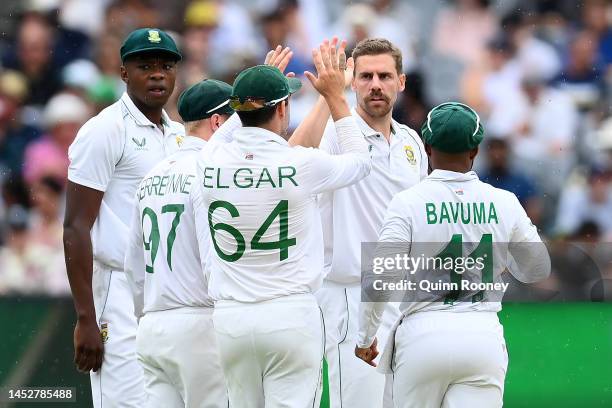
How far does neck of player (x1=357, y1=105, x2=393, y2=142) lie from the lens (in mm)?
5754

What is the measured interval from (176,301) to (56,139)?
15.0ft

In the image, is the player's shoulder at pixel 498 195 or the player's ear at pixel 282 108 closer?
the player's shoulder at pixel 498 195

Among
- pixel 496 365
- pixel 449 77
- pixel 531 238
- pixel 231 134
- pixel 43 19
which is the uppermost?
pixel 43 19

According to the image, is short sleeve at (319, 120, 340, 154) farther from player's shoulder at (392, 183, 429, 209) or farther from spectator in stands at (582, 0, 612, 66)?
spectator in stands at (582, 0, 612, 66)

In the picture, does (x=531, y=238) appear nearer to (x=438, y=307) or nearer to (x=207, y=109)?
(x=438, y=307)

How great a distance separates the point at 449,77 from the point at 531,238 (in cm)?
489

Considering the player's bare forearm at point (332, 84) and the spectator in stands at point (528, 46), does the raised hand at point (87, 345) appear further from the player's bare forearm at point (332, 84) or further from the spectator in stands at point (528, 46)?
the spectator in stands at point (528, 46)

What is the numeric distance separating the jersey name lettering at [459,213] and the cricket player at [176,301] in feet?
3.51

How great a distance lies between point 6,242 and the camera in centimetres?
859

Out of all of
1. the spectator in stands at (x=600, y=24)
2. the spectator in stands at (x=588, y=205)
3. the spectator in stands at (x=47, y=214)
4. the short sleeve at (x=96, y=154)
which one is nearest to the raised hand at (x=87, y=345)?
the short sleeve at (x=96, y=154)

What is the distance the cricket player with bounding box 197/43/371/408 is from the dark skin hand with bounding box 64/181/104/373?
0.85 meters

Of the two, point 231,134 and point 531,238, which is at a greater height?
point 231,134

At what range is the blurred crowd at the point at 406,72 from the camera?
8836 millimetres

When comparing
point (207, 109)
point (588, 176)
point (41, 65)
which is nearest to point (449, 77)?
point (588, 176)
